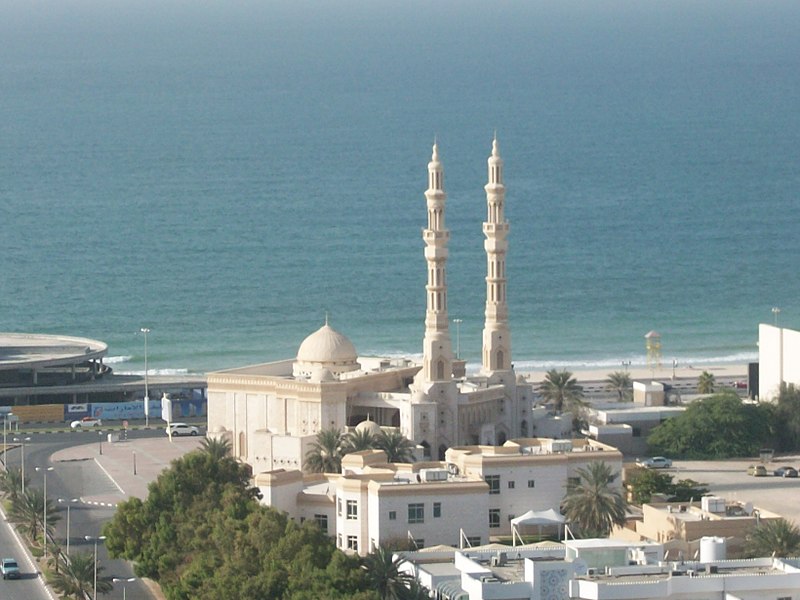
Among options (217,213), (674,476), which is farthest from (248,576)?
(217,213)

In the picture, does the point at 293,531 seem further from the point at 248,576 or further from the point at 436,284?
the point at 436,284

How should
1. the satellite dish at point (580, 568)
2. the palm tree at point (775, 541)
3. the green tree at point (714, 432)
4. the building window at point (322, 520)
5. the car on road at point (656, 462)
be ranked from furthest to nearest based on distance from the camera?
1. the green tree at point (714, 432)
2. the car on road at point (656, 462)
3. the building window at point (322, 520)
4. the palm tree at point (775, 541)
5. the satellite dish at point (580, 568)

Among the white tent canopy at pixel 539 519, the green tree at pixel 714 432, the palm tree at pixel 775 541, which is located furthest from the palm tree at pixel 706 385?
the palm tree at pixel 775 541

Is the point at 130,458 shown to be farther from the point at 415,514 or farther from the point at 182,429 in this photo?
the point at 415,514

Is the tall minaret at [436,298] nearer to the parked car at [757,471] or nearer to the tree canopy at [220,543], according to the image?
the parked car at [757,471]

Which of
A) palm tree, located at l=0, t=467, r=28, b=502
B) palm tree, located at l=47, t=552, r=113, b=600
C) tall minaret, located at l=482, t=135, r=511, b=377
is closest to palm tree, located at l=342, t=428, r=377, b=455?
tall minaret, located at l=482, t=135, r=511, b=377

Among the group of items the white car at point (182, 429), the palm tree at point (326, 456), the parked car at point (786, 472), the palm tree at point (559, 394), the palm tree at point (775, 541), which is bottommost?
the palm tree at point (775, 541)
